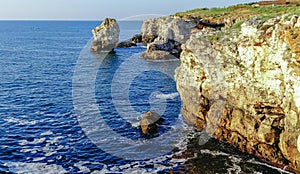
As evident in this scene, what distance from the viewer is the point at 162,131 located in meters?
38.7

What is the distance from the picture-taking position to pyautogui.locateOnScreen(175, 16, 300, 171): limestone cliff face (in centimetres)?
2700

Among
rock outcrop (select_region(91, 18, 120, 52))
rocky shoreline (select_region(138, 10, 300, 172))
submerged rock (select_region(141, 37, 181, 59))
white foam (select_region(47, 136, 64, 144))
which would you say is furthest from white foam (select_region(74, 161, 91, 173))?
rock outcrop (select_region(91, 18, 120, 52))

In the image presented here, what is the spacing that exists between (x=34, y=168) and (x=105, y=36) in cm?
8228

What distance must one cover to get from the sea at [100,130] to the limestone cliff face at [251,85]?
198 centimetres

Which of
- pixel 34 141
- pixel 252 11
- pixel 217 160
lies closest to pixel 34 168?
pixel 34 141

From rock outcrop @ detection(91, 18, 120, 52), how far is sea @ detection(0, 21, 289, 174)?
37401 millimetres

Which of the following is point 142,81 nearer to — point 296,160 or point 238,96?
point 238,96

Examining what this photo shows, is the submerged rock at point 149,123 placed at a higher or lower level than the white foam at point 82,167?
higher

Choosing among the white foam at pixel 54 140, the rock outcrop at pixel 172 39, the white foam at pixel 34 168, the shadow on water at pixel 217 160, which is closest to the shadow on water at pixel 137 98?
the shadow on water at pixel 217 160

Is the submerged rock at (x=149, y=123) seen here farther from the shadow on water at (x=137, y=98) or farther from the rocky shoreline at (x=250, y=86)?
the rocky shoreline at (x=250, y=86)

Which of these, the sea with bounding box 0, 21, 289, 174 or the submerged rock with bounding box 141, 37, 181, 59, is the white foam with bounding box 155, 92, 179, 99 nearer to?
the sea with bounding box 0, 21, 289, 174

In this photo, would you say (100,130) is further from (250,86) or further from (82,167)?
(250,86)

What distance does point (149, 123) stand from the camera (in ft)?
129

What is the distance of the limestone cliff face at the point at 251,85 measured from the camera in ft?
88.6
